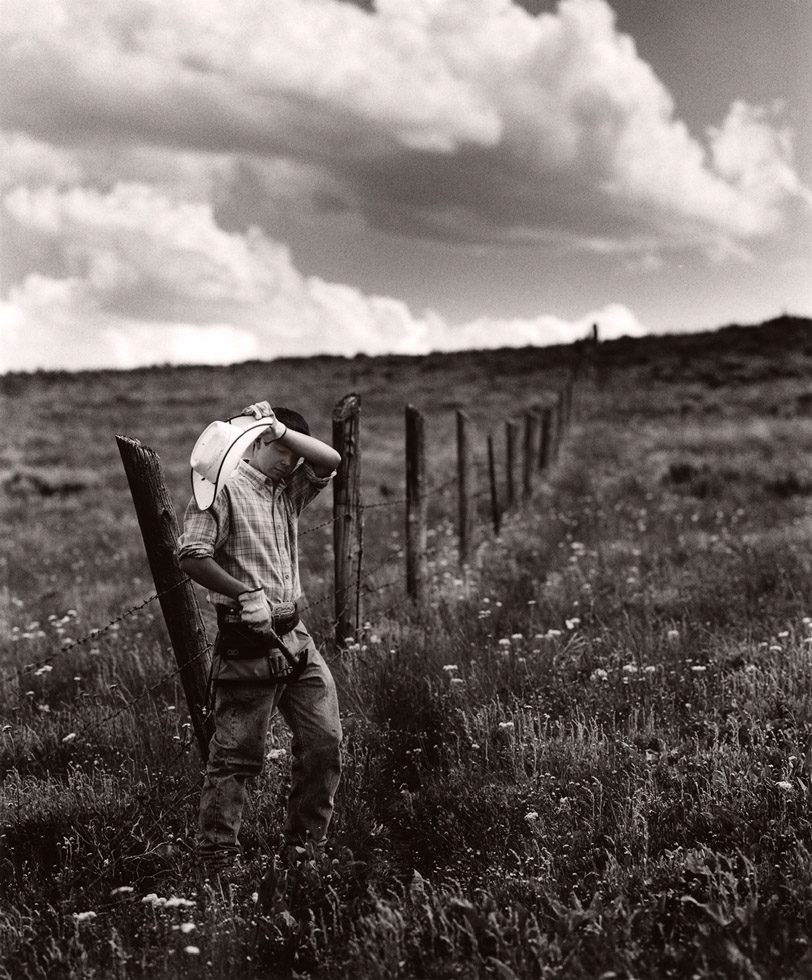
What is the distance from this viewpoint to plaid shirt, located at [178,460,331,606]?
11.3ft

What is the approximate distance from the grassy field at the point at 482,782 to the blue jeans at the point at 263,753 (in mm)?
156

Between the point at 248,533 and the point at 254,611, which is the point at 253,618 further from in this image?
the point at 248,533

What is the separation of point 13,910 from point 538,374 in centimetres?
4089

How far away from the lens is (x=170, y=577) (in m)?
4.10

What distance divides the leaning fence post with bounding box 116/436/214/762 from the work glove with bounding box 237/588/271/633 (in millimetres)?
774

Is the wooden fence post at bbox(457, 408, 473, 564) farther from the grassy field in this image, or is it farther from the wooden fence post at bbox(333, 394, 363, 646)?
the wooden fence post at bbox(333, 394, 363, 646)

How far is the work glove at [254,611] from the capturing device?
3.41m

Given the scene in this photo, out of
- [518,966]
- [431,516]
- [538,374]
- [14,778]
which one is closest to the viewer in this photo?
[518,966]

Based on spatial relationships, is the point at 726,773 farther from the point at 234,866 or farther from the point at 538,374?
the point at 538,374

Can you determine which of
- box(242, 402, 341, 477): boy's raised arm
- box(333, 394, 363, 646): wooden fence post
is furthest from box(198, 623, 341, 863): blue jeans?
box(333, 394, 363, 646): wooden fence post

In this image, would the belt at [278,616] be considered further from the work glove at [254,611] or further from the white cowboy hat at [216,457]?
the white cowboy hat at [216,457]

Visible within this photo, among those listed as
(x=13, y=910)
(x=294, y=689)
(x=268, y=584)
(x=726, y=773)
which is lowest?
(x=13, y=910)

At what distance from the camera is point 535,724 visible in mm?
4594

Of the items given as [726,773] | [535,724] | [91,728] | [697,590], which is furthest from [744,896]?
[697,590]
